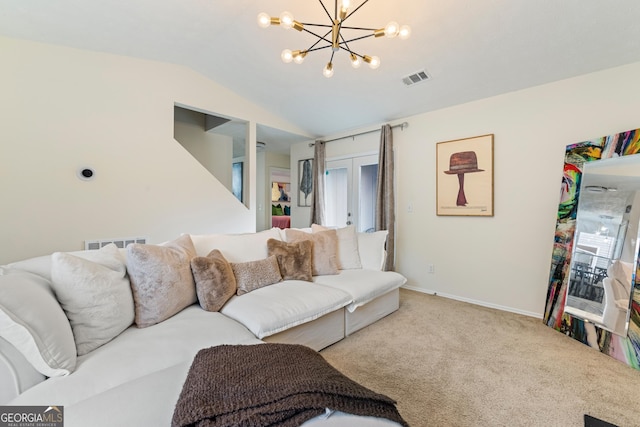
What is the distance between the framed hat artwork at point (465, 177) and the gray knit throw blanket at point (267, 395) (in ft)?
9.62

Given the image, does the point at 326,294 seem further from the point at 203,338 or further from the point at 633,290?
the point at 633,290

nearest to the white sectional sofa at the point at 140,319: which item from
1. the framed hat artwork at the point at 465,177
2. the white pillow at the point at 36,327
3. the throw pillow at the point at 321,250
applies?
the white pillow at the point at 36,327

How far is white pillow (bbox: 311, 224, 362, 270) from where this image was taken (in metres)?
2.94

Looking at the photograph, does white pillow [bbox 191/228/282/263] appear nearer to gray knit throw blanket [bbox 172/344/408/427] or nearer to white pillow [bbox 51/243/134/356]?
white pillow [bbox 51/243/134/356]

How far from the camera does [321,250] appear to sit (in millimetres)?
2773

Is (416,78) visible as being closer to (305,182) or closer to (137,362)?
(305,182)

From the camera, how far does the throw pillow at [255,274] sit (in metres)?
2.07

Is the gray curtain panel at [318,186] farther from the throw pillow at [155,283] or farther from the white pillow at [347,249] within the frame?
the throw pillow at [155,283]

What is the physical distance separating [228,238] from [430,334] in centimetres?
198

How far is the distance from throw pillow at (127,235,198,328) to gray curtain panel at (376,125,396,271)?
283 centimetres

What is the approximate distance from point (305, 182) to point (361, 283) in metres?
3.13

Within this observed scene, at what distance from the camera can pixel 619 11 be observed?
191 cm

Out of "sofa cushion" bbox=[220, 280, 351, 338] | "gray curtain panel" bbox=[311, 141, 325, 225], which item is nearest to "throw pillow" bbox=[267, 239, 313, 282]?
"sofa cushion" bbox=[220, 280, 351, 338]

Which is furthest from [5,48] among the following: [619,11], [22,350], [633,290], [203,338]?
[633,290]
